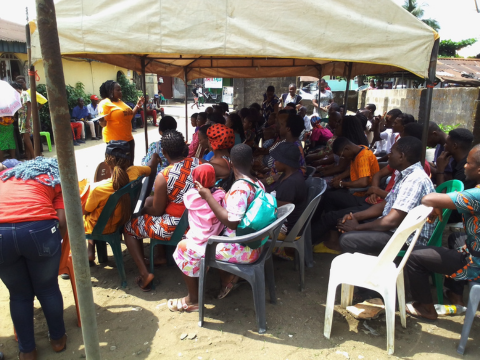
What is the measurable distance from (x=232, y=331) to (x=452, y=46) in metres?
37.8

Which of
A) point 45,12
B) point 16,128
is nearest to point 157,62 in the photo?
point 16,128

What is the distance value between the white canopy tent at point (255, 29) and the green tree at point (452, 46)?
3531 cm

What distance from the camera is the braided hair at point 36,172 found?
7.50ft

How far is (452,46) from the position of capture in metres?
32.3

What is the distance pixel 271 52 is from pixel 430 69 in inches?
50.8

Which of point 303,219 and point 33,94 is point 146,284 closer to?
point 303,219

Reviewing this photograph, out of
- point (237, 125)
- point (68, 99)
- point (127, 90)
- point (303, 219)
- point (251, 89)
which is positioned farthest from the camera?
point (127, 90)

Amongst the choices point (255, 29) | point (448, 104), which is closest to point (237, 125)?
point (255, 29)

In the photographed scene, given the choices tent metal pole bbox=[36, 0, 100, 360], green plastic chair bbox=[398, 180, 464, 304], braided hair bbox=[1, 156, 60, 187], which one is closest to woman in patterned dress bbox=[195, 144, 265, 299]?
braided hair bbox=[1, 156, 60, 187]

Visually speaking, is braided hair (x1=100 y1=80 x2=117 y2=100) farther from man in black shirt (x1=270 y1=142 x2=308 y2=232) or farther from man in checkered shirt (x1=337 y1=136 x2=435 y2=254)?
man in checkered shirt (x1=337 y1=136 x2=435 y2=254)

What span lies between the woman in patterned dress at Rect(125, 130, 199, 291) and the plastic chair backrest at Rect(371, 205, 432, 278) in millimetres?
1647

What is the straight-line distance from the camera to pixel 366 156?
12.8 feet

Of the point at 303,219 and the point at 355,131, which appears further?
the point at 355,131

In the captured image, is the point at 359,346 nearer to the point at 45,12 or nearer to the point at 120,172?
the point at 120,172
